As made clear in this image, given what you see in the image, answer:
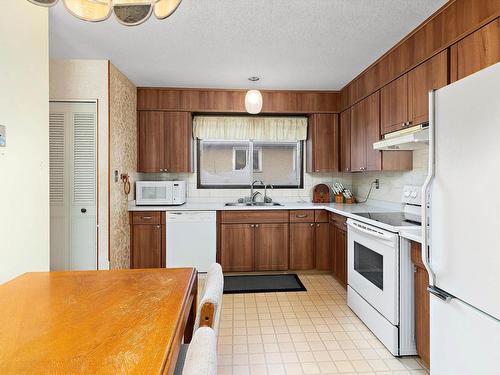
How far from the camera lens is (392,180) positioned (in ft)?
10.9

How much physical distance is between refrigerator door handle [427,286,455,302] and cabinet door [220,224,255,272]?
7.71ft

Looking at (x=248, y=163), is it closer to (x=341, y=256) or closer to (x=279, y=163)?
(x=279, y=163)

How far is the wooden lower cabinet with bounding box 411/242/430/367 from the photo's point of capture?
6.11 feet

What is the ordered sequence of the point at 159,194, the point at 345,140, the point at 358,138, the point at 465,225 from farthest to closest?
the point at 345,140, the point at 159,194, the point at 358,138, the point at 465,225

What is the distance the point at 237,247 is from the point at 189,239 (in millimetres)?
595

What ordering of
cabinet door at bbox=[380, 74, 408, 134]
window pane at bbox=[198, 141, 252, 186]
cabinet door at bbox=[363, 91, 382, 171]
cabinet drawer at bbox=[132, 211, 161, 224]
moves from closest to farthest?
1. cabinet door at bbox=[380, 74, 408, 134]
2. cabinet door at bbox=[363, 91, 382, 171]
3. cabinet drawer at bbox=[132, 211, 161, 224]
4. window pane at bbox=[198, 141, 252, 186]

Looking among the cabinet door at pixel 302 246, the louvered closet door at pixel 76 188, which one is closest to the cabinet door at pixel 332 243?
the cabinet door at pixel 302 246

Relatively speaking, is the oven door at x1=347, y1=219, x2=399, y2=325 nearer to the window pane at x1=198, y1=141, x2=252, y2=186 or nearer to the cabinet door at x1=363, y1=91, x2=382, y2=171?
the cabinet door at x1=363, y1=91, x2=382, y2=171

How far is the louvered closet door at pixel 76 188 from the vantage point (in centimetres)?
302

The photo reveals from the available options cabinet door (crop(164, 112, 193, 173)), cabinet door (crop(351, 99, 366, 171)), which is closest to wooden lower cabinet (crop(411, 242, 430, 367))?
cabinet door (crop(351, 99, 366, 171))

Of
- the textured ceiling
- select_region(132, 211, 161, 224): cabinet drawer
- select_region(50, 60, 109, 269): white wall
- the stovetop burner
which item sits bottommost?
select_region(132, 211, 161, 224): cabinet drawer

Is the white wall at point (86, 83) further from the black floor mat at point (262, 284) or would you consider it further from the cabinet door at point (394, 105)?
the cabinet door at point (394, 105)

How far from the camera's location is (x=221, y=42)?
254cm

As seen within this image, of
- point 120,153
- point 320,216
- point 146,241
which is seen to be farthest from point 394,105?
point 146,241
